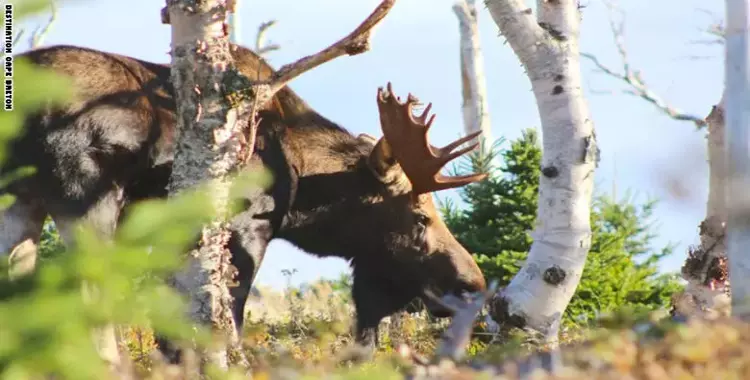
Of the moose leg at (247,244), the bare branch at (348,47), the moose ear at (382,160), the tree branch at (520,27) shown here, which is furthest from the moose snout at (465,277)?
the bare branch at (348,47)

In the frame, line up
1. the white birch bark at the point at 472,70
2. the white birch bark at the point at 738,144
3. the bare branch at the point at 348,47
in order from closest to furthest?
the white birch bark at the point at 738,144 < the bare branch at the point at 348,47 < the white birch bark at the point at 472,70

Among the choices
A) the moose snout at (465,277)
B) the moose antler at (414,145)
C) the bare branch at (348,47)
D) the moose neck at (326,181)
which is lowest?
the moose snout at (465,277)

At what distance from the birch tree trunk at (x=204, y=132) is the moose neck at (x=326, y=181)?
2458 millimetres

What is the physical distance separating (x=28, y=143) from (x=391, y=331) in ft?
13.2

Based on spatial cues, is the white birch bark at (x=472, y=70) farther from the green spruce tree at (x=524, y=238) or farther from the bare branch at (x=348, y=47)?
the bare branch at (x=348, y=47)

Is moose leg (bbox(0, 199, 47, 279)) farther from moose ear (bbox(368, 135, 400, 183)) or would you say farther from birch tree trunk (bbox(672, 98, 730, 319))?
birch tree trunk (bbox(672, 98, 730, 319))

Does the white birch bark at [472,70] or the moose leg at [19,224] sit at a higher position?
the moose leg at [19,224]

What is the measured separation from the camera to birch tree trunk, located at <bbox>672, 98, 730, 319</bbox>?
761 centimetres

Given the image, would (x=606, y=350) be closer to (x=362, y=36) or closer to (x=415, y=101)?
(x=362, y=36)

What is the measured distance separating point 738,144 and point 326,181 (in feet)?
15.2

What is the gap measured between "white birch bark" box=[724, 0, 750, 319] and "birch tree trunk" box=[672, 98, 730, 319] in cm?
287

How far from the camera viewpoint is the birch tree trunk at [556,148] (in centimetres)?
740

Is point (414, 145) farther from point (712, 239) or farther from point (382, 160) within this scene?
point (712, 239)

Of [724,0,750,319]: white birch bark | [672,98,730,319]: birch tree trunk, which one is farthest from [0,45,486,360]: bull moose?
[724,0,750,319]: white birch bark
